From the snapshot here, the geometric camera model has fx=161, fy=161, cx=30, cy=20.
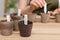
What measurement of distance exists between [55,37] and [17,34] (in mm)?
236

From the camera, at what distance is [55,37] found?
97 centimetres

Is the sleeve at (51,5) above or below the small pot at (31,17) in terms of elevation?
above

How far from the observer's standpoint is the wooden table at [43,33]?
95 centimetres

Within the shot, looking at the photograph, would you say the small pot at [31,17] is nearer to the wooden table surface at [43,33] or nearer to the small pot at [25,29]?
the wooden table surface at [43,33]

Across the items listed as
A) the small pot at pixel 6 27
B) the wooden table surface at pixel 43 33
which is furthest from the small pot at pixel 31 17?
the small pot at pixel 6 27

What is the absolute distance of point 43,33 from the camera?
3.40ft

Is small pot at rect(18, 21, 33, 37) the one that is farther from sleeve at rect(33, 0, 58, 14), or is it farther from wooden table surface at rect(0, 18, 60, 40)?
sleeve at rect(33, 0, 58, 14)

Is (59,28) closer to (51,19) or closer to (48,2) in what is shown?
(51,19)

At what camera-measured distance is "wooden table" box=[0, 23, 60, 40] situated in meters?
0.95

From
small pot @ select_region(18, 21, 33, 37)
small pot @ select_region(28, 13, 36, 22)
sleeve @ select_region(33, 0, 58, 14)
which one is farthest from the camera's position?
sleeve @ select_region(33, 0, 58, 14)

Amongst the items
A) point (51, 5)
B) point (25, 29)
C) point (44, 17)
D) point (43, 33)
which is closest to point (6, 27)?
point (25, 29)

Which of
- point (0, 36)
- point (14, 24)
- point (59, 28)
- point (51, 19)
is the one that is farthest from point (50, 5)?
point (0, 36)

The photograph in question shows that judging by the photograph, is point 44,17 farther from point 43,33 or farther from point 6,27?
point 6,27

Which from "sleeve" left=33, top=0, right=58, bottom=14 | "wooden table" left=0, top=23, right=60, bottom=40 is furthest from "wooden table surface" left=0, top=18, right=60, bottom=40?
"sleeve" left=33, top=0, right=58, bottom=14
